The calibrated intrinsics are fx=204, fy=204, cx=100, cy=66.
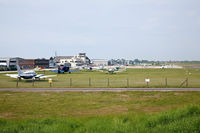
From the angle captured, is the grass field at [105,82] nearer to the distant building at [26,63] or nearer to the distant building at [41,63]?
the distant building at [26,63]

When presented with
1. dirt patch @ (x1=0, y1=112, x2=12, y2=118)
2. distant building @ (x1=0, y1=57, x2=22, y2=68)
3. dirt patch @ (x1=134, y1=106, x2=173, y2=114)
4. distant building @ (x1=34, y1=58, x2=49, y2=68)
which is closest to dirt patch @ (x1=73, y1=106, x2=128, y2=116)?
dirt patch @ (x1=134, y1=106, x2=173, y2=114)

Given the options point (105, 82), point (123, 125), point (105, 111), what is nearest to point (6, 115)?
point (105, 111)

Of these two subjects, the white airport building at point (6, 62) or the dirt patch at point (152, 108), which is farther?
the white airport building at point (6, 62)

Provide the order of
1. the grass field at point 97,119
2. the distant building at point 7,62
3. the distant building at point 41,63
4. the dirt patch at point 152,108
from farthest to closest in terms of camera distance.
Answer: the distant building at point 41,63 → the distant building at point 7,62 → the dirt patch at point 152,108 → the grass field at point 97,119

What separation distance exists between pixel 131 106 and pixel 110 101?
335cm

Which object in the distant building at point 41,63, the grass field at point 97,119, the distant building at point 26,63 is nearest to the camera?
the grass field at point 97,119

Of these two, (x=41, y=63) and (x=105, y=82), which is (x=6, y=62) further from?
(x=105, y=82)

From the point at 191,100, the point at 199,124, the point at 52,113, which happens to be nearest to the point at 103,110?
the point at 52,113

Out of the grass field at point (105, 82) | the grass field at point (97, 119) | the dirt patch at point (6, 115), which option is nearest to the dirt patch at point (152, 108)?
the grass field at point (97, 119)

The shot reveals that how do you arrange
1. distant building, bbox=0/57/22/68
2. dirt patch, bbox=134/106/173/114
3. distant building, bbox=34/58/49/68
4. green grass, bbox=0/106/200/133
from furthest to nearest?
distant building, bbox=34/58/49/68 < distant building, bbox=0/57/22/68 < dirt patch, bbox=134/106/173/114 < green grass, bbox=0/106/200/133

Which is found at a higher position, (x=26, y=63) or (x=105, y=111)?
(x=26, y=63)

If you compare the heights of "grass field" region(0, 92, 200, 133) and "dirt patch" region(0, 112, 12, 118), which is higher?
"grass field" region(0, 92, 200, 133)

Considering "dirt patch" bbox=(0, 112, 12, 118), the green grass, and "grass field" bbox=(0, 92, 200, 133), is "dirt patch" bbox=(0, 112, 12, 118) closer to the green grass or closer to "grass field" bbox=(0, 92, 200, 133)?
"grass field" bbox=(0, 92, 200, 133)

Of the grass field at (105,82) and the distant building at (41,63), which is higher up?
the distant building at (41,63)
